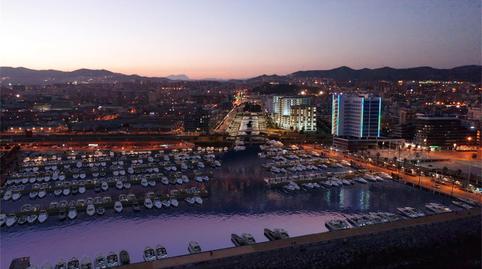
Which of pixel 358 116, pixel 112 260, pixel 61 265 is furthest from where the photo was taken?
pixel 358 116

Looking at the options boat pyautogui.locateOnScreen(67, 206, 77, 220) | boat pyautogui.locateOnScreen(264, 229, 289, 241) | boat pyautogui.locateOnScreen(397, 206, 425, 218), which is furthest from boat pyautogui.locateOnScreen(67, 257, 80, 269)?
boat pyautogui.locateOnScreen(397, 206, 425, 218)

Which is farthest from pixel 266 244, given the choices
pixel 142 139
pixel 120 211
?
pixel 142 139

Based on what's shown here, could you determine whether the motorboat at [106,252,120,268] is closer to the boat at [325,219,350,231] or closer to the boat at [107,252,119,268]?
the boat at [107,252,119,268]

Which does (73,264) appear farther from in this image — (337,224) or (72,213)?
(337,224)

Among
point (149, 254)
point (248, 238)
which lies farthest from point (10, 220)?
point (248, 238)

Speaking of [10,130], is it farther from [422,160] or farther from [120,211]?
[422,160]

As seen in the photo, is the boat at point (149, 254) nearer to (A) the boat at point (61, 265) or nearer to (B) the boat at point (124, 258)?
(B) the boat at point (124, 258)
